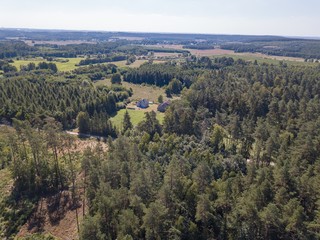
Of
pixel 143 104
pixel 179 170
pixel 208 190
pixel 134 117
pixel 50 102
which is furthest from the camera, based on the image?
pixel 143 104

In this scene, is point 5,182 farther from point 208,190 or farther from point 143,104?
point 143,104

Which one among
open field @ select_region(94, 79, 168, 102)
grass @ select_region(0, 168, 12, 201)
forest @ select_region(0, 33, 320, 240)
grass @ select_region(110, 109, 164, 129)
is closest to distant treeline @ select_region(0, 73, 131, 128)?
forest @ select_region(0, 33, 320, 240)

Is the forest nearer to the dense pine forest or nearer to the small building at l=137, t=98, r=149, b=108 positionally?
the dense pine forest

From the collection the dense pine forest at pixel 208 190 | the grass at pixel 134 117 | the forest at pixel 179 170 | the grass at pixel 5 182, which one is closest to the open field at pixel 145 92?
the grass at pixel 134 117

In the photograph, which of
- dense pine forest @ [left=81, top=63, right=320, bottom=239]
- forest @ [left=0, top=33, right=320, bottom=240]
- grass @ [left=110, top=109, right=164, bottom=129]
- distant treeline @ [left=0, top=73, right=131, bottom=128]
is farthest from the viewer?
grass @ [left=110, top=109, right=164, bottom=129]

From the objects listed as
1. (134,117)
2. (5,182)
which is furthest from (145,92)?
(5,182)

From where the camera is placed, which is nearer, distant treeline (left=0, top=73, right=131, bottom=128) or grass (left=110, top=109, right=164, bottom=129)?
distant treeline (left=0, top=73, right=131, bottom=128)

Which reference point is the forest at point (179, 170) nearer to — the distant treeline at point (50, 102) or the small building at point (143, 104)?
the distant treeline at point (50, 102)

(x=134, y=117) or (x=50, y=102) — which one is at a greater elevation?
(x=50, y=102)

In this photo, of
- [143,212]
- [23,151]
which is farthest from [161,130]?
[143,212]
